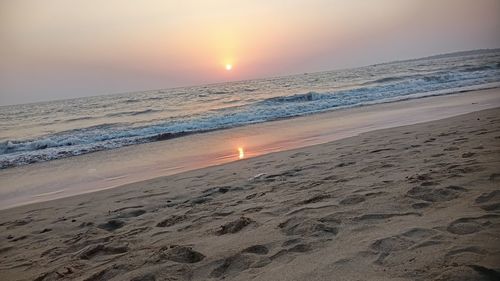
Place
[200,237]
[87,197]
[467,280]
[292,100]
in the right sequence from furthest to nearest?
[292,100] → [87,197] → [200,237] → [467,280]

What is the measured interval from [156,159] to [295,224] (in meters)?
7.11

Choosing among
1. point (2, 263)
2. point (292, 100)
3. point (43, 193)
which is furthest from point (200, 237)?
point (292, 100)

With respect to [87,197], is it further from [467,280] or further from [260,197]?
[467,280]

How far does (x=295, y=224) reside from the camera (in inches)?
137

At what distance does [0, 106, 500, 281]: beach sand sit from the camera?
2.59m

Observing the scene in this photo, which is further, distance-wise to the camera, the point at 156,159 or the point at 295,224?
the point at 156,159

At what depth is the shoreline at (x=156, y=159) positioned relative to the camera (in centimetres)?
780

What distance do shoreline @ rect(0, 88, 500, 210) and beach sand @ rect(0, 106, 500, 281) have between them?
135 cm

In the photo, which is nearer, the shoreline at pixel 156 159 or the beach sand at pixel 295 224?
the beach sand at pixel 295 224

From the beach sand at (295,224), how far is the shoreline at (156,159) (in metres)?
1.35

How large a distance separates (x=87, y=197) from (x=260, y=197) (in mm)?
3396

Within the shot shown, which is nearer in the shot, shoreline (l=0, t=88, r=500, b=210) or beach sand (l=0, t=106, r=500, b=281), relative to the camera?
beach sand (l=0, t=106, r=500, b=281)

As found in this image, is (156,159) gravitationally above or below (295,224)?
below

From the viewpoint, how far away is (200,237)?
143 inches
